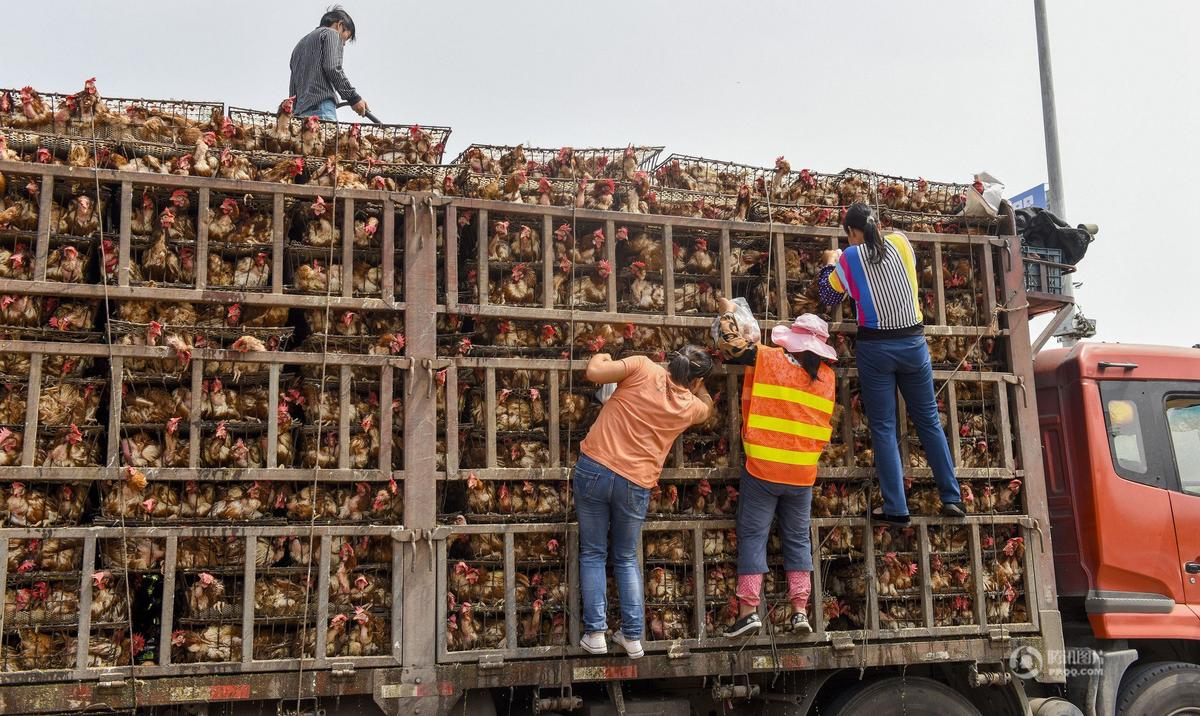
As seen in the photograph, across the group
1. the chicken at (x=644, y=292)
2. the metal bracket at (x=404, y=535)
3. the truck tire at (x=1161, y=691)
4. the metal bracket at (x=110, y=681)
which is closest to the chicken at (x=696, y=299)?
the chicken at (x=644, y=292)

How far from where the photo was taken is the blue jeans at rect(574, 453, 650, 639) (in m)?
5.87

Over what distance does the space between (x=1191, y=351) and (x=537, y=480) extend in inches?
211

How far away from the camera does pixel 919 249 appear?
23.9ft

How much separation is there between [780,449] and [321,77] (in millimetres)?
4598

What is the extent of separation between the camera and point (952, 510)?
675cm

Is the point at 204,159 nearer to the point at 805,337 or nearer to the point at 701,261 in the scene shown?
the point at 701,261

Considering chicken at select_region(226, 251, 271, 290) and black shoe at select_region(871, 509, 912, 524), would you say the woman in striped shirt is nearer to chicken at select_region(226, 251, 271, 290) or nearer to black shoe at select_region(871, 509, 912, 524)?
black shoe at select_region(871, 509, 912, 524)

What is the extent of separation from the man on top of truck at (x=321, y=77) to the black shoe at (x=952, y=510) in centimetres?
518

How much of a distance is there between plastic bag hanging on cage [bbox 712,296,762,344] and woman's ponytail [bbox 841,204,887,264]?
0.88m

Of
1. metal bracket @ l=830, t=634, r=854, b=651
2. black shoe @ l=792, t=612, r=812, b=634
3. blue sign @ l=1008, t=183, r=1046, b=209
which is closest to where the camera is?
black shoe @ l=792, t=612, r=812, b=634

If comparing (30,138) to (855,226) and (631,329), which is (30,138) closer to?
(631,329)

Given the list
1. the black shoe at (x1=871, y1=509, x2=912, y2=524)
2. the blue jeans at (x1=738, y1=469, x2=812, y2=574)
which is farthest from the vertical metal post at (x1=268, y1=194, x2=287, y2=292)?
the black shoe at (x1=871, y1=509, x2=912, y2=524)

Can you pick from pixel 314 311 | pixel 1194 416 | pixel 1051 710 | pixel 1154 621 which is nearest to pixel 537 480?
pixel 314 311

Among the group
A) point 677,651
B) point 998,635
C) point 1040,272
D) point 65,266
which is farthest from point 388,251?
point 1040,272
